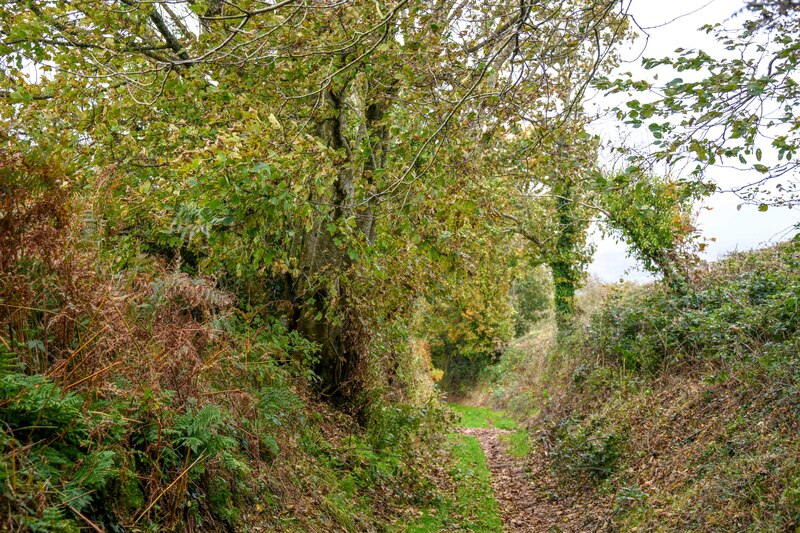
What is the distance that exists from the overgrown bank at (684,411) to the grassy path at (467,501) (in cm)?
104

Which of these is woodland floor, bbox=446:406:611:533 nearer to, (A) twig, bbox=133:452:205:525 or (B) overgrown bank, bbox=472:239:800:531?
(B) overgrown bank, bbox=472:239:800:531

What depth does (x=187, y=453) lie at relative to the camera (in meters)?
4.72

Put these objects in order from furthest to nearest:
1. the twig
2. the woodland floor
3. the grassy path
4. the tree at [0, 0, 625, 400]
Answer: the woodland floor, the grassy path, the tree at [0, 0, 625, 400], the twig

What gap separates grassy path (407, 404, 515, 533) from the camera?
8953 millimetres

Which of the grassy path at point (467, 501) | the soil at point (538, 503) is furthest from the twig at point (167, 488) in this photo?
the soil at point (538, 503)

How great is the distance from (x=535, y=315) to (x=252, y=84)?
26.6 metres

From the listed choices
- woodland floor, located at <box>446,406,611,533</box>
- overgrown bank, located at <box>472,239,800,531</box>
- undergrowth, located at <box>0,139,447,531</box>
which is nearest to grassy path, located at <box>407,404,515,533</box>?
woodland floor, located at <box>446,406,611,533</box>

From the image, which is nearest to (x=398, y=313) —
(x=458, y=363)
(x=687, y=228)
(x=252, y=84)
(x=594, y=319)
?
(x=252, y=84)

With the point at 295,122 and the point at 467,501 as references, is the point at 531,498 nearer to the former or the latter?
the point at 467,501

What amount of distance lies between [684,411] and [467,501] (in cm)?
389

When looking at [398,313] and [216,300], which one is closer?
[216,300]

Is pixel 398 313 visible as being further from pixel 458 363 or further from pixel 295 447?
pixel 458 363

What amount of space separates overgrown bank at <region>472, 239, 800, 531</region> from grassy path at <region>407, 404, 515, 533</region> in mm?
1038

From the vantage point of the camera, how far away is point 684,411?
31.5 ft
